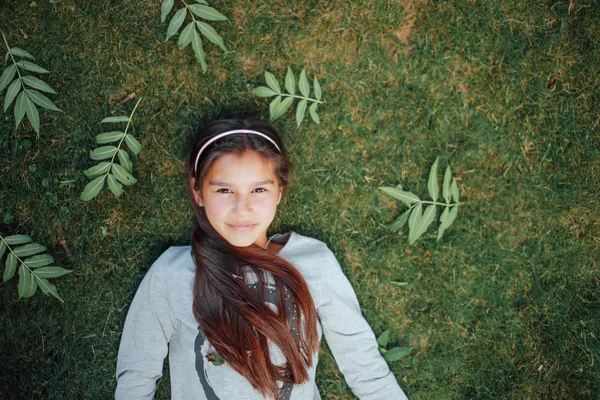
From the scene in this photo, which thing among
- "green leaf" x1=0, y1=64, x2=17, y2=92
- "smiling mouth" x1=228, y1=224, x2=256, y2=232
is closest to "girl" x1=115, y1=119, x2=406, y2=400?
"smiling mouth" x1=228, y1=224, x2=256, y2=232

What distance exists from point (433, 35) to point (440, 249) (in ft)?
4.41

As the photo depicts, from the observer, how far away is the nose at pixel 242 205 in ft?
8.49

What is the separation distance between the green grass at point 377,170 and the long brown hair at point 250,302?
37 cm

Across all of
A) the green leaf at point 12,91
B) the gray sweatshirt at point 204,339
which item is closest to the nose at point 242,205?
the gray sweatshirt at point 204,339

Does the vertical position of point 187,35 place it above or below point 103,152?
above

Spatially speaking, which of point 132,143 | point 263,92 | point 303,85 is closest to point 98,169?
point 132,143

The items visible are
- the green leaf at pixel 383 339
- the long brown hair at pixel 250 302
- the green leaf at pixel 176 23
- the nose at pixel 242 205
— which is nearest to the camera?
the nose at pixel 242 205

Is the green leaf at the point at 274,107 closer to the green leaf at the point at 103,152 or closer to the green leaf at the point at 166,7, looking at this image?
the green leaf at the point at 166,7

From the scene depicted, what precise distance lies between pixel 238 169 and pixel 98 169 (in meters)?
0.95

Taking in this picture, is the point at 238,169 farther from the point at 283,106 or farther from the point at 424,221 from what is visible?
the point at 424,221

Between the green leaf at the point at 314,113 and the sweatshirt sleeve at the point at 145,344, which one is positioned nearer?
the sweatshirt sleeve at the point at 145,344

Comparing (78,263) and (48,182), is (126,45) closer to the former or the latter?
(48,182)

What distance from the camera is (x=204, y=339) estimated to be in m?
2.75

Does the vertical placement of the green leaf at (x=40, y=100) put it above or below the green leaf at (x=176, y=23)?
below
